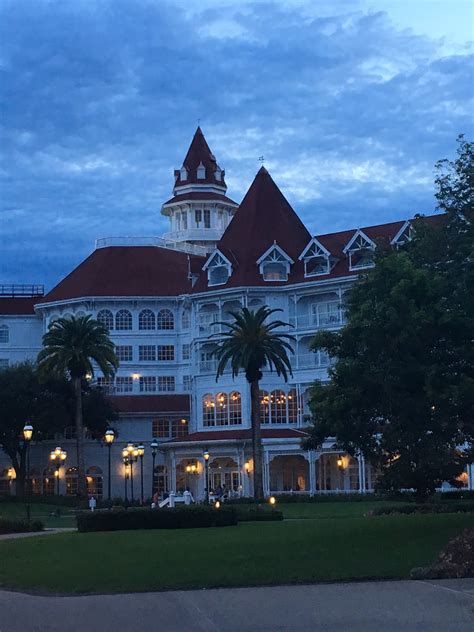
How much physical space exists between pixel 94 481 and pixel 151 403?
7.69 m

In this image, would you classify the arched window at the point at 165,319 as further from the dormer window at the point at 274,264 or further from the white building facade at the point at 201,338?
the dormer window at the point at 274,264

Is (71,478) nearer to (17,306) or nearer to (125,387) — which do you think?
(125,387)

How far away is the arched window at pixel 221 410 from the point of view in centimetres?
8425

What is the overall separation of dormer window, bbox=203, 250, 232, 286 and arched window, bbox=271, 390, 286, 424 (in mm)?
9769

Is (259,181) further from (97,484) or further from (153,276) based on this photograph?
(97,484)

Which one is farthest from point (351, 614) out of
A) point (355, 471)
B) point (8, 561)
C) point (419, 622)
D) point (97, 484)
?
point (97, 484)

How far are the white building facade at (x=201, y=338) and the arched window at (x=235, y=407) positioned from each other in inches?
3.0

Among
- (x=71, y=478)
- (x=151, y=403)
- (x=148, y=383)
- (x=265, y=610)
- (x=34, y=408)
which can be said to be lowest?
(x=265, y=610)

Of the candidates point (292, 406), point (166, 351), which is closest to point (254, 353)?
point (292, 406)

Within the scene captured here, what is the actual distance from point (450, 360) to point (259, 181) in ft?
213

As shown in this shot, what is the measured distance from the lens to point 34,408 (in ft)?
275

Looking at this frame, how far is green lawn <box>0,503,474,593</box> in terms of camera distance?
21.7m

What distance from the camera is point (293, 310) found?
8500 cm

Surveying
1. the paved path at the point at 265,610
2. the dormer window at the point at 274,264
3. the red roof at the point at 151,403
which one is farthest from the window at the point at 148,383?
the paved path at the point at 265,610
